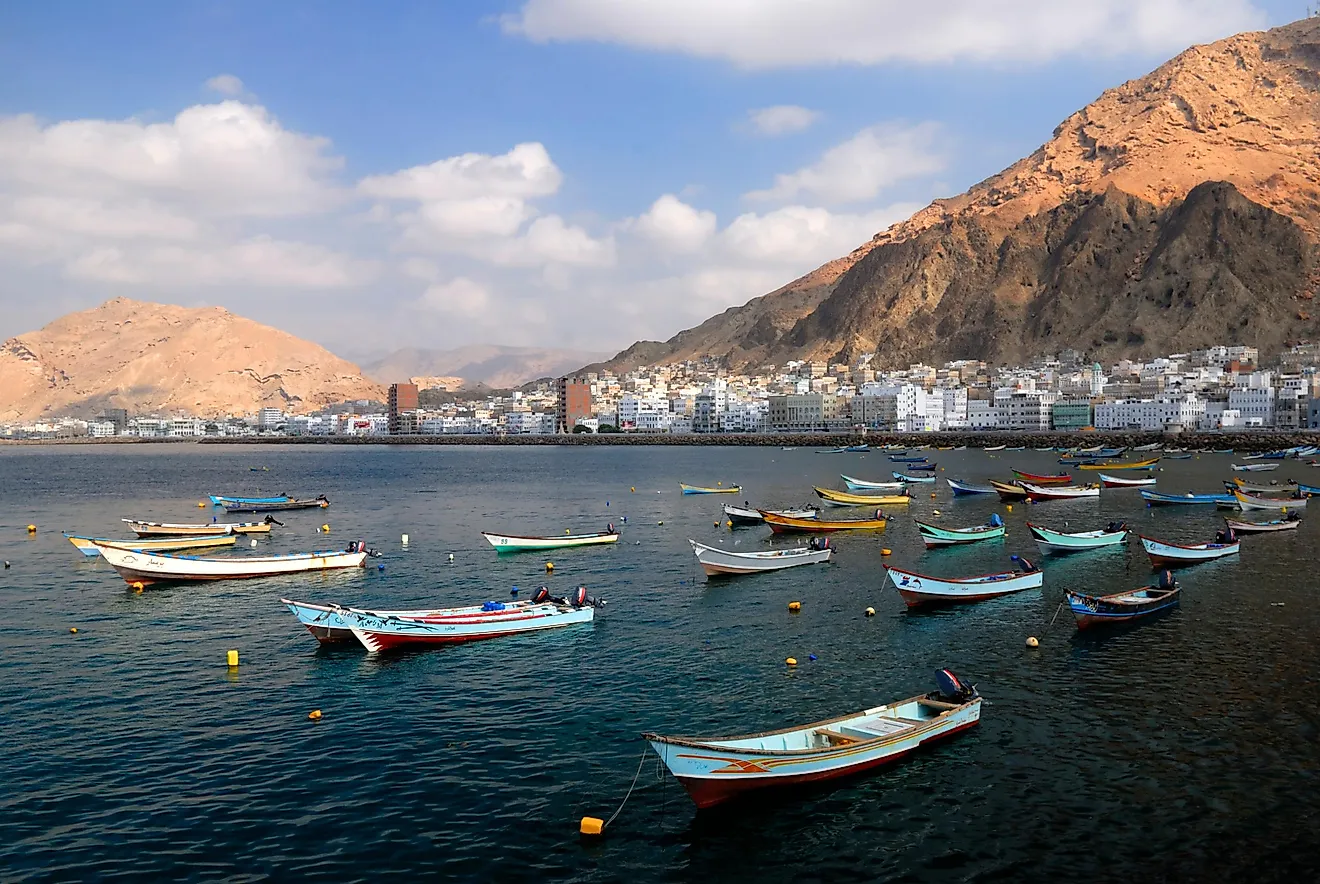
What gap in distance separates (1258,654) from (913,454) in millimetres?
123341

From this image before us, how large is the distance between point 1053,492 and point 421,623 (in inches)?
2418

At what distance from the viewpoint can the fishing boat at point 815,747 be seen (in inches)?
673

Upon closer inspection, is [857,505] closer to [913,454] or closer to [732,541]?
[732,541]

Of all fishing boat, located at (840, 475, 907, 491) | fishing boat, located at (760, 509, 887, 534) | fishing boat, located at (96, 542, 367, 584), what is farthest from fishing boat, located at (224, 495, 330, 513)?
fishing boat, located at (840, 475, 907, 491)

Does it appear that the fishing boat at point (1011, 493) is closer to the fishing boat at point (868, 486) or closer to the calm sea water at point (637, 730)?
the fishing boat at point (868, 486)

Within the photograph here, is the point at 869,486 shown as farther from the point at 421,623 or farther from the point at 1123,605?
the point at 421,623

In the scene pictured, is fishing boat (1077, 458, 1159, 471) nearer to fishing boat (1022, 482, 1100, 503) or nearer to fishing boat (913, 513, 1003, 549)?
fishing boat (1022, 482, 1100, 503)

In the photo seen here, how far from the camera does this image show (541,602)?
32406mm

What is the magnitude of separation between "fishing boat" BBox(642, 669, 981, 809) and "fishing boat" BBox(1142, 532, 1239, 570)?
26.2 metres

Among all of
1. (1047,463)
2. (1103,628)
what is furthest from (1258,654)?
(1047,463)

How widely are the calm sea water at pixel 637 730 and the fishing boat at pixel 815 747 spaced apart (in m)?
0.46

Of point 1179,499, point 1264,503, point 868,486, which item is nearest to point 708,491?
point 868,486

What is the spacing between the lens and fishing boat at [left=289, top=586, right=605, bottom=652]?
28.5 m

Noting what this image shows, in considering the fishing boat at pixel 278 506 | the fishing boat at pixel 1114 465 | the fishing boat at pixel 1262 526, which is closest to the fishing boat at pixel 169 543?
the fishing boat at pixel 278 506
